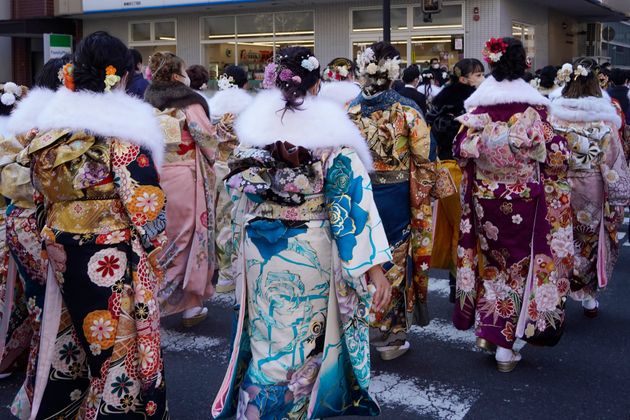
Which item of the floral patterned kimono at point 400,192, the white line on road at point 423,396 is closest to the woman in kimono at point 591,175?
the floral patterned kimono at point 400,192

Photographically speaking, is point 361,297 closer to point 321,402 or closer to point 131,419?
point 321,402

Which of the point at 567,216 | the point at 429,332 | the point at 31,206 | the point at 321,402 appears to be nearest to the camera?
the point at 321,402

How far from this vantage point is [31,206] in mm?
4059

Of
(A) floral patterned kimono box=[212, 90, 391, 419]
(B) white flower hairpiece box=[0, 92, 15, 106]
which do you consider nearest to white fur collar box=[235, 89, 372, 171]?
(A) floral patterned kimono box=[212, 90, 391, 419]

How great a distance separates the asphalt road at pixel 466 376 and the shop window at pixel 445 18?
1237 cm

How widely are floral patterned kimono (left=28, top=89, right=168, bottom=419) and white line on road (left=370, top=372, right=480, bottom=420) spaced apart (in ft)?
4.72

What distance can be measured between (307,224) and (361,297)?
391 millimetres

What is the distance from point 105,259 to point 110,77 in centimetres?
79

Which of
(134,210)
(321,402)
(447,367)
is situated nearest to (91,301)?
(134,210)

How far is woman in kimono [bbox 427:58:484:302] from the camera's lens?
18.7ft

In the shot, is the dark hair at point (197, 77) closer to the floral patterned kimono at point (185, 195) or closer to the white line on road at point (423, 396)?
the floral patterned kimono at point (185, 195)

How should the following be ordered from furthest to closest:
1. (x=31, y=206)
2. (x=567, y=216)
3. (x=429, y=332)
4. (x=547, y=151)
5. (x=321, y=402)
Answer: (x=429, y=332)
(x=567, y=216)
(x=547, y=151)
(x=31, y=206)
(x=321, y=402)

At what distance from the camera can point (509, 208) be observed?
450cm

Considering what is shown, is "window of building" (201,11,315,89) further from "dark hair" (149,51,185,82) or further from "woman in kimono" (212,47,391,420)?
"woman in kimono" (212,47,391,420)
